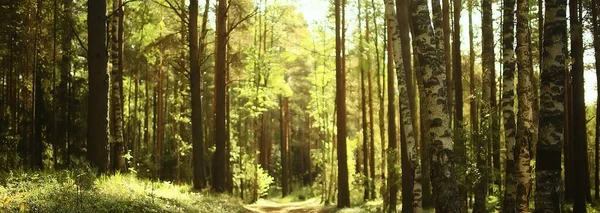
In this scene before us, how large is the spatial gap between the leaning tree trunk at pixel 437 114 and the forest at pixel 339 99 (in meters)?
0.02

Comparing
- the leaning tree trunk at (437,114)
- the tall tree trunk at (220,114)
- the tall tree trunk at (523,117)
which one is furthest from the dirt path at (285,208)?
the leaning tree trunk at (437,114)

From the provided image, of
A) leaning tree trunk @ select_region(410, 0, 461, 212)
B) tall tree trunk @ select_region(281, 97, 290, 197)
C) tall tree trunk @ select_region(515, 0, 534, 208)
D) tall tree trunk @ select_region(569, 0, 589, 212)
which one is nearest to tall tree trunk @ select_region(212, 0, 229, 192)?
tall tree trunk @ select_region(515, 0, 534, 208)

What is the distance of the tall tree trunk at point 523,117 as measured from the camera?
9.35 metres

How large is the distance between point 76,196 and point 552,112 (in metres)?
7.25

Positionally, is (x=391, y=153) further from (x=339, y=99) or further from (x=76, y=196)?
(x=76, y=196)

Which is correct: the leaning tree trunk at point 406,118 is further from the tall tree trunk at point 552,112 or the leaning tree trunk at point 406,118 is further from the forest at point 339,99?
the tall tree trunk at point 552,112

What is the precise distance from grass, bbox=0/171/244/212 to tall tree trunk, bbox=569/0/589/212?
11.8 m

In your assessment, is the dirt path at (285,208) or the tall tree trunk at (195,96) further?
the dirt path at (285,208)

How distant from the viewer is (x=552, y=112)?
7191 mm

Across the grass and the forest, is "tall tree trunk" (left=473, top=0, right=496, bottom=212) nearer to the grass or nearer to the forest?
the forest

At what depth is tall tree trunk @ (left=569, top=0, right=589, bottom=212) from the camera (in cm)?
1561

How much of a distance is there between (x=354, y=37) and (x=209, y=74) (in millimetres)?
14784

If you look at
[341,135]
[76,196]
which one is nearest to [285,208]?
[341,135]

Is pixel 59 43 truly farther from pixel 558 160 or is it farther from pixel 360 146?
pixel 558 160
